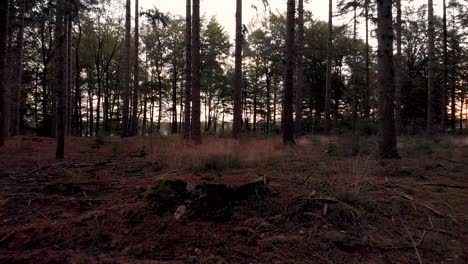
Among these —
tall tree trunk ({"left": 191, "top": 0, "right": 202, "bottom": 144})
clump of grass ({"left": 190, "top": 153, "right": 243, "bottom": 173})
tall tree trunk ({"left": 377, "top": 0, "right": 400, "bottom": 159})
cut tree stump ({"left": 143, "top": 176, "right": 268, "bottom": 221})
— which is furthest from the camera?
tall tree trunk ({"left": 191, "top": 0, "right": 202, "bottom": 144})

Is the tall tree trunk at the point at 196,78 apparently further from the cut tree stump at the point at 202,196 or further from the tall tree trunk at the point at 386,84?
the cut tree stump at the point at 202,196

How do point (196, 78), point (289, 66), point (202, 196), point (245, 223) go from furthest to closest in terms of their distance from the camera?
point (289, 66)
point (196, 78)
point (202, 196)
point (245, 223)

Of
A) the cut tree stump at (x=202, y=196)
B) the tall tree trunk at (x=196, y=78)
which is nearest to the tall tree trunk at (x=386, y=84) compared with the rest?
the cut tree stump at (x=202, y=196)

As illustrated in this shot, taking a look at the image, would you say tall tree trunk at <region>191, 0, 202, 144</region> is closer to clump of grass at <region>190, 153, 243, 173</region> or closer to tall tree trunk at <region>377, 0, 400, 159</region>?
clump of grass at <region>190, 153, 243, 173</region>

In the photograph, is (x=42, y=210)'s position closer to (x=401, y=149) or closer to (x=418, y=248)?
(x=418, y=248)

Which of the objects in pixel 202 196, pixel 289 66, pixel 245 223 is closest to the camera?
pixel 245 223

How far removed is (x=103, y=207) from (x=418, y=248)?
3.31 m

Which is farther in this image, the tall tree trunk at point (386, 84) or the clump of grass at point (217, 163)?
the tall tree trunk at point (386, 84)

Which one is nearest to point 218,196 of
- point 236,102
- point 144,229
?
point 144,229

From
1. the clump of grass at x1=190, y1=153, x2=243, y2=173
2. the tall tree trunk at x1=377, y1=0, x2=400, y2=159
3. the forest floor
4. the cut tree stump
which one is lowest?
the forest floor

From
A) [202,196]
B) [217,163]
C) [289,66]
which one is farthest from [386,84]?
[202,196]

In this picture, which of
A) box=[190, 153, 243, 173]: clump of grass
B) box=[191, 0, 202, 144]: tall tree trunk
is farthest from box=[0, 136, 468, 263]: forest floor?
box=[191, 0, 202, 144]: tall tree trunk

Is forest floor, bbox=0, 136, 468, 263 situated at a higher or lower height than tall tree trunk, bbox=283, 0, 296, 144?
lower

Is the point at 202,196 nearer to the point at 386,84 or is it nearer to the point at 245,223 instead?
the point at 245,223
